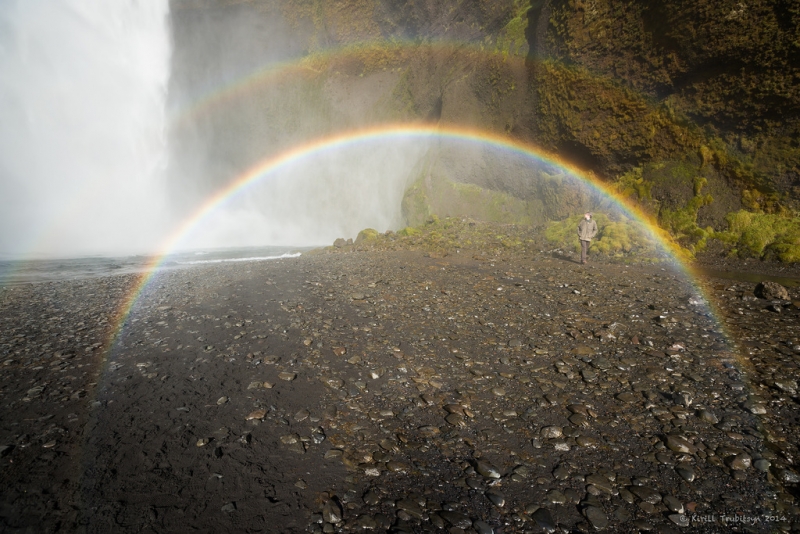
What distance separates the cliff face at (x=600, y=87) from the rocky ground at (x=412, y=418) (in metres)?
10.5

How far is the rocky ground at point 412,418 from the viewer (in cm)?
362

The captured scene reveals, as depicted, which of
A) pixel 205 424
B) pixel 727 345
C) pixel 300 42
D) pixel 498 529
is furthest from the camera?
pixel 300 42

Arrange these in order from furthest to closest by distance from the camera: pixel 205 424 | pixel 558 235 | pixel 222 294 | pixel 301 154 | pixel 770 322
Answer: pixel 301 154
pixel 558 235
pixel 222 294
pixel 770 322
pixel 205 424

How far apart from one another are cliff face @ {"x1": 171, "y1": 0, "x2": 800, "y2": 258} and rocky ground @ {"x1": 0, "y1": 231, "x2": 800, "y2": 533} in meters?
10.5

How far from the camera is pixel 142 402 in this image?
18.9 feet

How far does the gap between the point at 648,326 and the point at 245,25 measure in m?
61.6

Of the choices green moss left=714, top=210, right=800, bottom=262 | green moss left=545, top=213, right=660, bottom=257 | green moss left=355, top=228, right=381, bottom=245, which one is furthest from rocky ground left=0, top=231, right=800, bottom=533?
green moss left=355, top=228, right=381, bottom=245

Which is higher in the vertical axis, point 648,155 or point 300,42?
point 300,42

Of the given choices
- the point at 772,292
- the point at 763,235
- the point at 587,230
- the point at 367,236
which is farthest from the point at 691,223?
the point at 367,236

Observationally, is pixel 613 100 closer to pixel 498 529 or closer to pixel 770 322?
pixel 770 322

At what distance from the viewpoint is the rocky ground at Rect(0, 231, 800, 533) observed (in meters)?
3.62

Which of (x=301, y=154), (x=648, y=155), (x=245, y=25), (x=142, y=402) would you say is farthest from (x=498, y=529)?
(x=245, y=25)

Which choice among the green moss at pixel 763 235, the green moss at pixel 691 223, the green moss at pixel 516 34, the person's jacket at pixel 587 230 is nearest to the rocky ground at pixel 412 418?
the person's jacket at pixel 587 230

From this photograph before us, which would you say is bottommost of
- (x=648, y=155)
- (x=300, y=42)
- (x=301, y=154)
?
(x=648, y=155)
